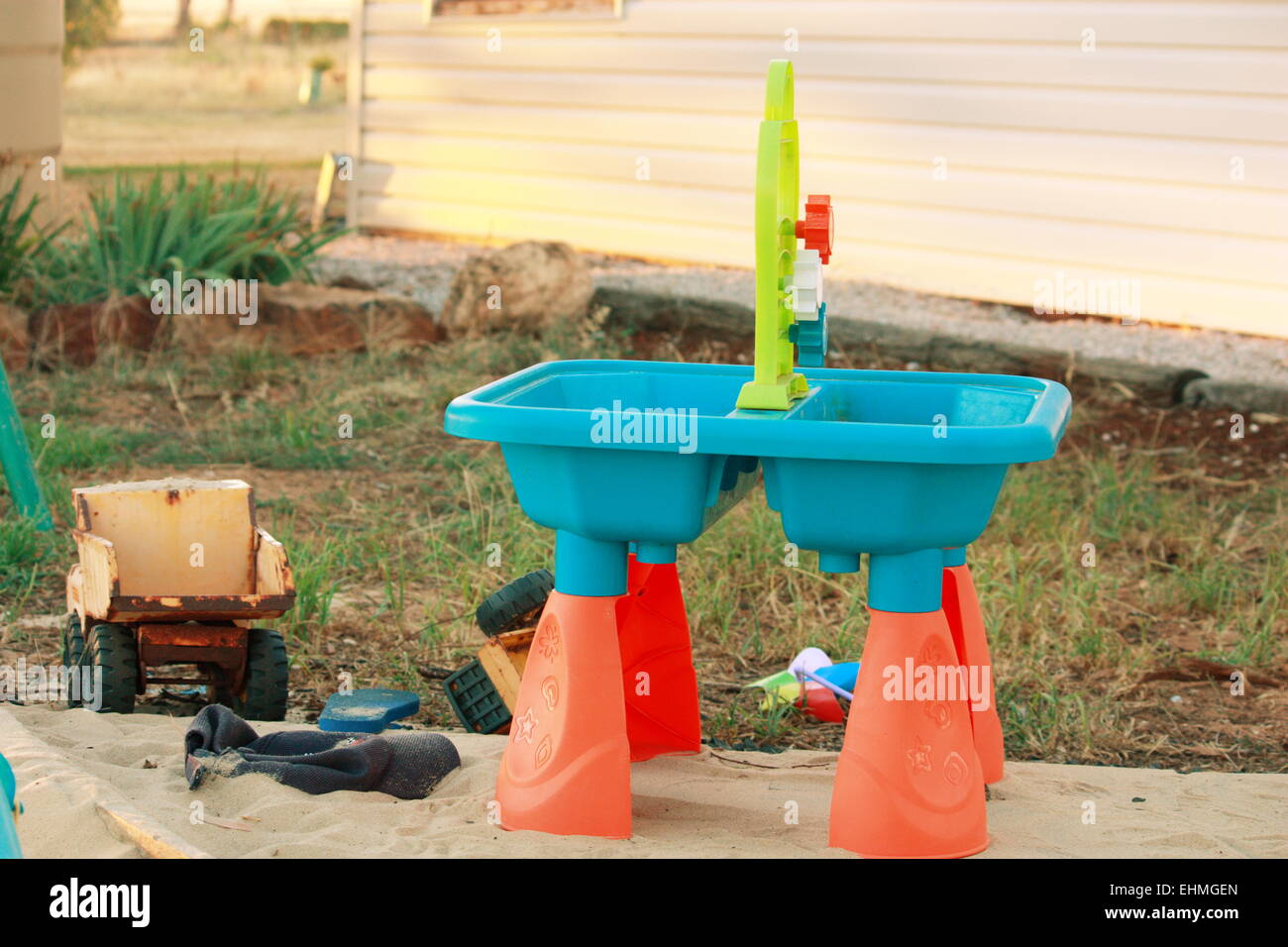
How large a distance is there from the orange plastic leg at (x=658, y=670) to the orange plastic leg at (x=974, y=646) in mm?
575

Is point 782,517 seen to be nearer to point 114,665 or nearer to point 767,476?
point 767,476

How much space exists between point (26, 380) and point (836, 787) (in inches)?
197

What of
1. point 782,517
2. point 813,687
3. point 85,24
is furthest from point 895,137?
point 85,24

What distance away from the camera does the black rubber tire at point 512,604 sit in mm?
3285

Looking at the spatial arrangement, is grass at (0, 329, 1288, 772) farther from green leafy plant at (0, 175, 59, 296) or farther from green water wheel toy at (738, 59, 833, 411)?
green water wheel toy at (738, 59, 833, 411)

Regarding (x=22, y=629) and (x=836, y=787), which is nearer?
(x=836, y=787)

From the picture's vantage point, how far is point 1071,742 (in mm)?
3412

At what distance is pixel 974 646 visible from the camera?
2.99m

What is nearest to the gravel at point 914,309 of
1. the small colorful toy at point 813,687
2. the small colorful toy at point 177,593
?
the small colorful toy at point 813,687

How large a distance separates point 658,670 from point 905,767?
2.53ft

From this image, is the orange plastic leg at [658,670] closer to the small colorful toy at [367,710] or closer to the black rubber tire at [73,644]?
the small colorful toy at [367,710]

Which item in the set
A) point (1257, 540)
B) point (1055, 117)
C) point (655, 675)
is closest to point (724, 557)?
point (655, 675)
